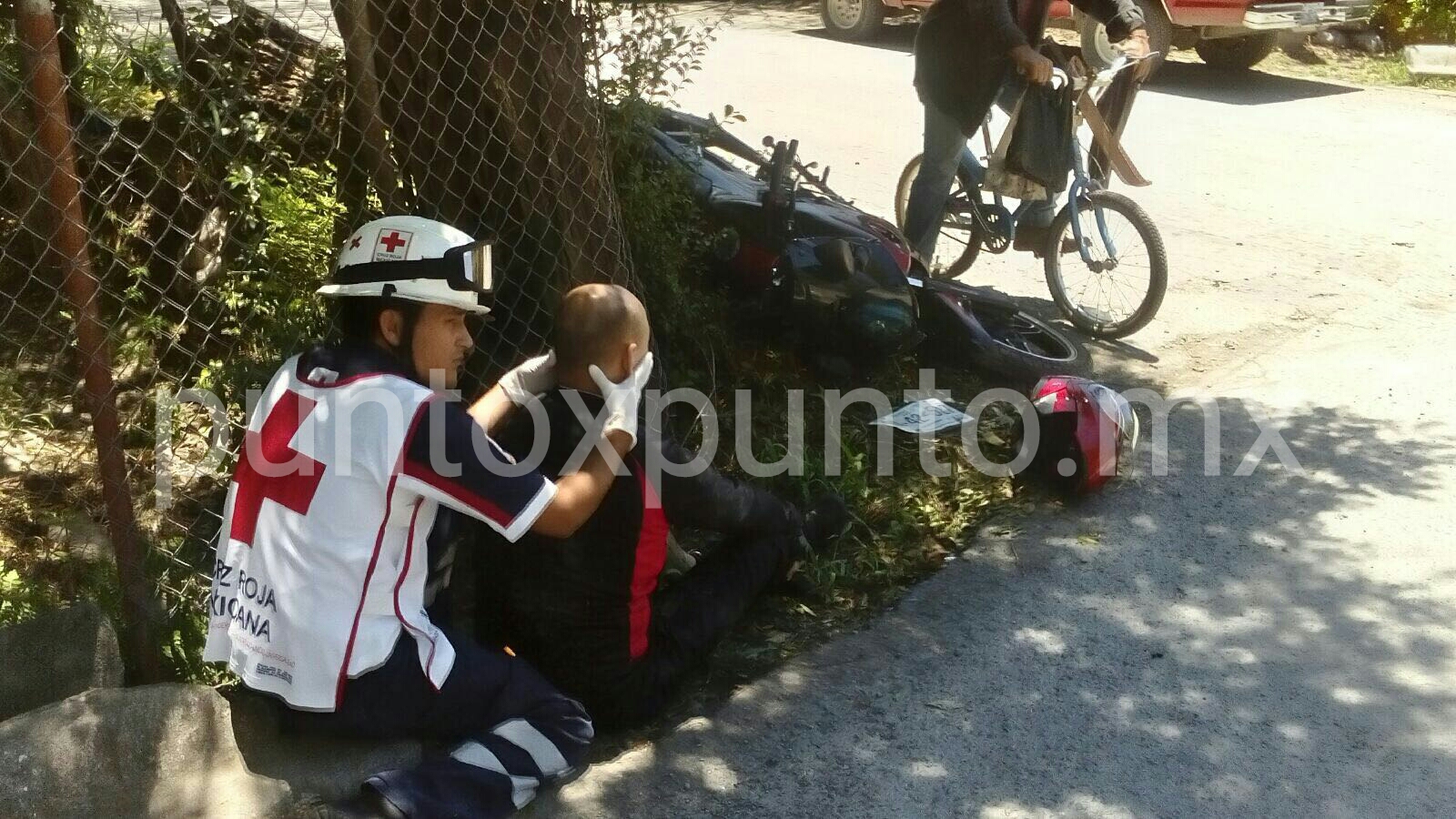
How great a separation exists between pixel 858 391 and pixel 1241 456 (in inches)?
54.5

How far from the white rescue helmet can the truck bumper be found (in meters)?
10.8

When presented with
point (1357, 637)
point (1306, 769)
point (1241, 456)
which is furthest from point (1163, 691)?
point (1241, 456)

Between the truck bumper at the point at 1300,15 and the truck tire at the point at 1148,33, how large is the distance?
668mm

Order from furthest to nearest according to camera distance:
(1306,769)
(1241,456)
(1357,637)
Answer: (1241,456) < (1357,637) < (1306,769)

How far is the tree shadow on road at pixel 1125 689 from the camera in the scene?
3.28m

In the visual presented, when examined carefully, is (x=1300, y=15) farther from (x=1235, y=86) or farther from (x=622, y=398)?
(x=622, y=398)

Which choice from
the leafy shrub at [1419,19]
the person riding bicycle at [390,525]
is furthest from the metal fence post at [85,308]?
the leafy shrub at [1419,19]

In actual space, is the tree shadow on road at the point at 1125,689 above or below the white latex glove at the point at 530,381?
below

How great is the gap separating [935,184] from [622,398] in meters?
3.41

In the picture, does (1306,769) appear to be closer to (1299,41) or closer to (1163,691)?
(1163,691)

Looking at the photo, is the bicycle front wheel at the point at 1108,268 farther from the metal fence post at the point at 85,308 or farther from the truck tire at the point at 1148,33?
the truck tire at the point at 1148,33

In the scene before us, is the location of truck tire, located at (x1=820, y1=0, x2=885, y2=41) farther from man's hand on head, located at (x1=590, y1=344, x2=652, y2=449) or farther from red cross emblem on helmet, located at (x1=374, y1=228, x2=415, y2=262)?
red cross emblem on helmet, located at (x1=374, y1=228, x2=415, y2=262)

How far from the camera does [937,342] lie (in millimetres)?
5602

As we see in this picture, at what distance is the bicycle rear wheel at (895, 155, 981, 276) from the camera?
649cm
